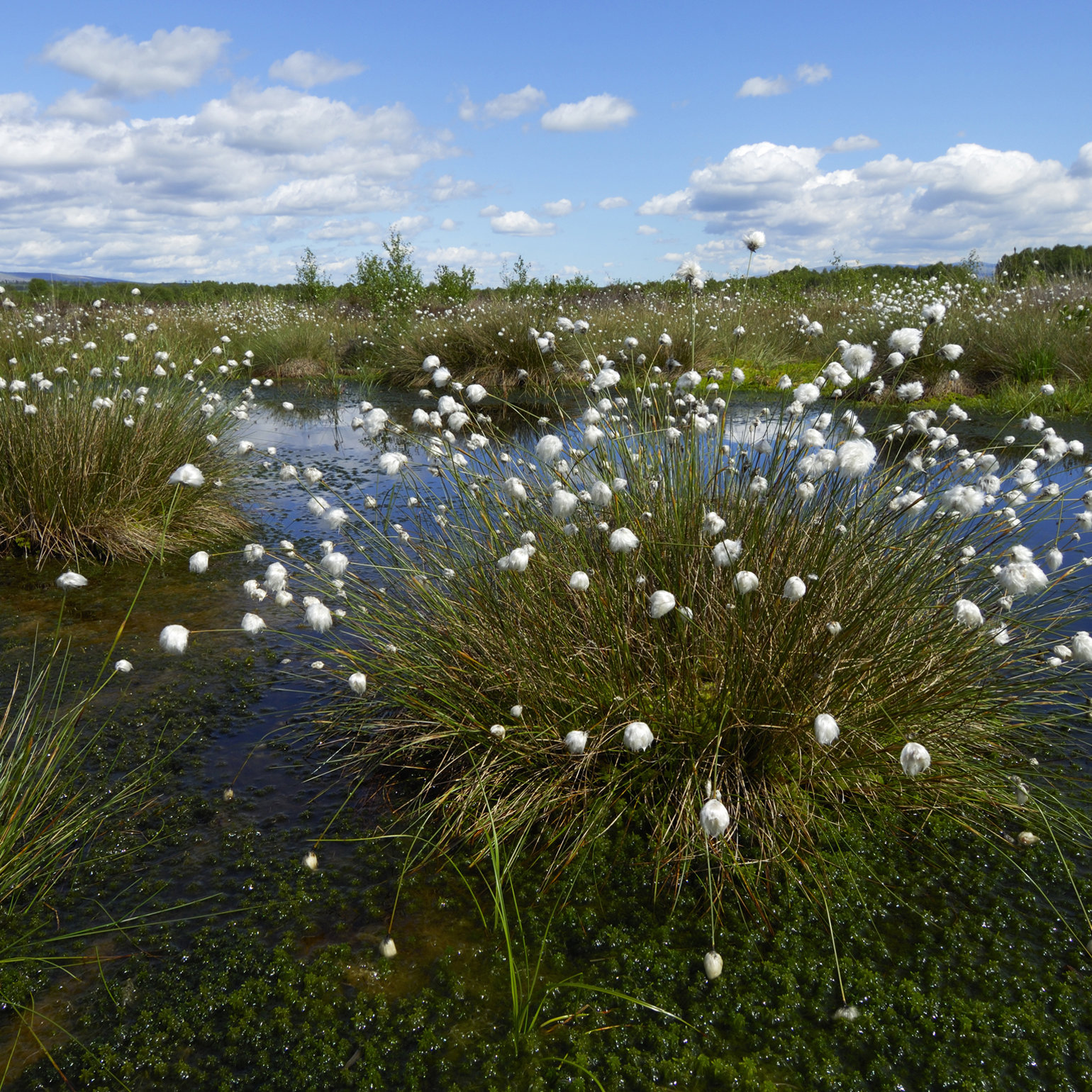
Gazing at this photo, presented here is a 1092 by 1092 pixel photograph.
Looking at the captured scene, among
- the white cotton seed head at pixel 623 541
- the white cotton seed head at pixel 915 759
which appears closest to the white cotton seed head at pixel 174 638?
the white cotton seed head at pixel 623 541

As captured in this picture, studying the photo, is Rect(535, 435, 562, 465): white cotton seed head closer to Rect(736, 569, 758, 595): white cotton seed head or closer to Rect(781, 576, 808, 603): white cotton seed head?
Rect(736, 569, 758, 595): white cotton seed head

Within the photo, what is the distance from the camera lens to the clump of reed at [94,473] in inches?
202

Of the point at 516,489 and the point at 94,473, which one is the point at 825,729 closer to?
the point at 516,489

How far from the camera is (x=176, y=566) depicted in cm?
534

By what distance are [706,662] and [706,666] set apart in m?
0.02

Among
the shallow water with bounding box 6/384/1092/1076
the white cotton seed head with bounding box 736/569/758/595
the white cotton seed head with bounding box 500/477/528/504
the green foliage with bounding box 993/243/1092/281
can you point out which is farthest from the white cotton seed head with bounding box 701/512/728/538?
the green foliage with bounding box 993/243/1092/281

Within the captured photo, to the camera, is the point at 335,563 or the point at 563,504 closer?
the point at 563,504

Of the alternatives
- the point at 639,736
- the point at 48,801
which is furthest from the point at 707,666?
the point at 48,801

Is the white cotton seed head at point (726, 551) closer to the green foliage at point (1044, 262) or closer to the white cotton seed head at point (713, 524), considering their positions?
the white cotton seed head at point (713, 524)

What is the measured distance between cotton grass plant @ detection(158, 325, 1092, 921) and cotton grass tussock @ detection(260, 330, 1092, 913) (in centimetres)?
1

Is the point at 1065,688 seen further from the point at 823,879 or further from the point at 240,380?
the point at 240,380

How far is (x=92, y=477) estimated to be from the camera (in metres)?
5.17

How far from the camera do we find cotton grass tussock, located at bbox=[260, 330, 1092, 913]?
244 cm

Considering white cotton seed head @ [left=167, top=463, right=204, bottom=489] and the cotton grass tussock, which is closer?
white cotton seed head @ [left=167, top=463, right=204, bottom=489]
